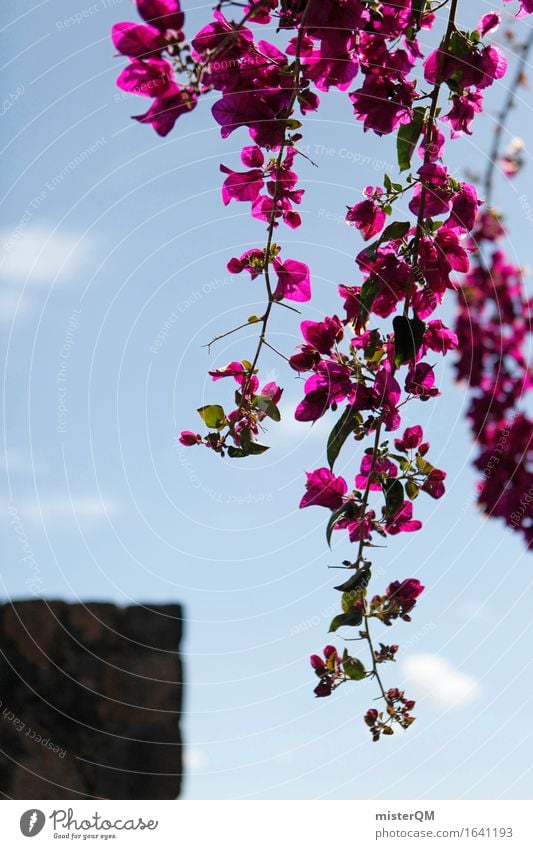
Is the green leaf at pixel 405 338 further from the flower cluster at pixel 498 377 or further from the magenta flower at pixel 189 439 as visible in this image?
the flower cluster at pixel 498 377

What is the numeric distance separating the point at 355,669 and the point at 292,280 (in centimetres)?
24

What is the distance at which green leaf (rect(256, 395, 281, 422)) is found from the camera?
523mm

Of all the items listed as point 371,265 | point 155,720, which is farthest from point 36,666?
point 371,265

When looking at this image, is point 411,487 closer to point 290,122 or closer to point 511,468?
point 290,122

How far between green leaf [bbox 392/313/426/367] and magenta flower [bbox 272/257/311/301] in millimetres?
100

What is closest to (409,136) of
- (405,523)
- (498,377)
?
(405,523)

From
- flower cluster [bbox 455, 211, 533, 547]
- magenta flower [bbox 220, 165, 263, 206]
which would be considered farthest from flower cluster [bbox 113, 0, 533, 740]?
flower cluster [bbox 455, 211, 533, 547]

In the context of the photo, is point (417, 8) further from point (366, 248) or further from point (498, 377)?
point (498, 377)

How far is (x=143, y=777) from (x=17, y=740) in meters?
0.22

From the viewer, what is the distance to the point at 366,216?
542 mm

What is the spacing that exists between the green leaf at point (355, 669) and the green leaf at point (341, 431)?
0.36ft

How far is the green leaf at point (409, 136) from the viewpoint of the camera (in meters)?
0.50

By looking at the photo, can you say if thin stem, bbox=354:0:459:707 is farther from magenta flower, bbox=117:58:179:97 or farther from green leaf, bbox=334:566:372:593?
magenta flower, bbox=117:58:179:97
